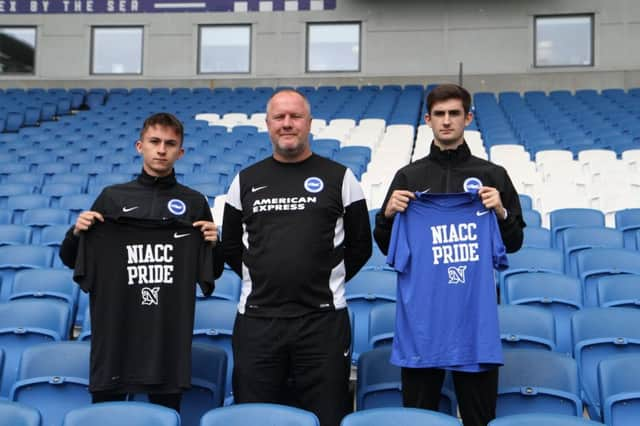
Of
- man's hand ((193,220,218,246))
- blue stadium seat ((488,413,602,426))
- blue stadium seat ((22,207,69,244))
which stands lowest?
blue stadium seat ((488,413,602,426))

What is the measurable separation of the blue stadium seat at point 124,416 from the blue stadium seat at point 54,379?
0.76 m

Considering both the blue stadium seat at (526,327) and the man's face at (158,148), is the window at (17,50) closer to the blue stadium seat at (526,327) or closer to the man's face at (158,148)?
the man's face at (158,148)

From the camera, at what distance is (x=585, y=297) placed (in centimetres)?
410

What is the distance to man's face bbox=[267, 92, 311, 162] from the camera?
2600 mm

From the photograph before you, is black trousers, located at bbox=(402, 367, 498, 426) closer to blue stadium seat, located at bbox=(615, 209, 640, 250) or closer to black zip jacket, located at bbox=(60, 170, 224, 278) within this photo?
black zip jacket, located at bbox=(60, 170, 224, 278)

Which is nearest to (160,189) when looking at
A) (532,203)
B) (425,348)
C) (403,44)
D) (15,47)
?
(425,348)

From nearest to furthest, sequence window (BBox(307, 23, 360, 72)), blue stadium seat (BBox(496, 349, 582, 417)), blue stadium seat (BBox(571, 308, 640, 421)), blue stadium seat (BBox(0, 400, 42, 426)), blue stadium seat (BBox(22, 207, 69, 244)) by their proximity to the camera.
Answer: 1. blue stadium seat (BBox(0, 400, 42, 426))
2. blue stadium seat (BBox(496, 349, 582, 417))
3. blue stadium seat (BBox(571, 308, 640, 421))
4. blue stadium seat (BBox(22, 207, 69, 244))
5. window (BBox(307, 23, 360, 72))

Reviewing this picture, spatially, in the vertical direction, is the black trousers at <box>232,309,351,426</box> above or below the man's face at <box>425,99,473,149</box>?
below

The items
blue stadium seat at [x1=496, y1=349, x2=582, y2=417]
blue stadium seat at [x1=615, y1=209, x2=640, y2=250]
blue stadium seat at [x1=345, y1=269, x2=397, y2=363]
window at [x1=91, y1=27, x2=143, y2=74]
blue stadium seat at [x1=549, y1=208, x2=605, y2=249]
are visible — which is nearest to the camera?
blue stadium seat at [x1=496, y1=349, x2=582, y2=417]

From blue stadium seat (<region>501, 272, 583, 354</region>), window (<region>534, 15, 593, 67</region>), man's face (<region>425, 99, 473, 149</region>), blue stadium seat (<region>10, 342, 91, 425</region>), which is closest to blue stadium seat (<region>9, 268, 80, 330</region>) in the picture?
blue stadium seat (<region>10, 342, 91, 425</region>)

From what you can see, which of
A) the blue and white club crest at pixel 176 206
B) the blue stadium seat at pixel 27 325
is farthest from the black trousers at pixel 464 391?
the blue stadium seat at pixel 27 325

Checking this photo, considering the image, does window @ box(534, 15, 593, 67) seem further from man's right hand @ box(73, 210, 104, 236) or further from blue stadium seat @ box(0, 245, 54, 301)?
man's right hand @ box(73, 210, 104, 236)

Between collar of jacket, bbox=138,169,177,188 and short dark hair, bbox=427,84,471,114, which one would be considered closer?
short dark hair, bbox=427,84,471,114

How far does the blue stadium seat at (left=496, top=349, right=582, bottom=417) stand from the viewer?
2797 mm
